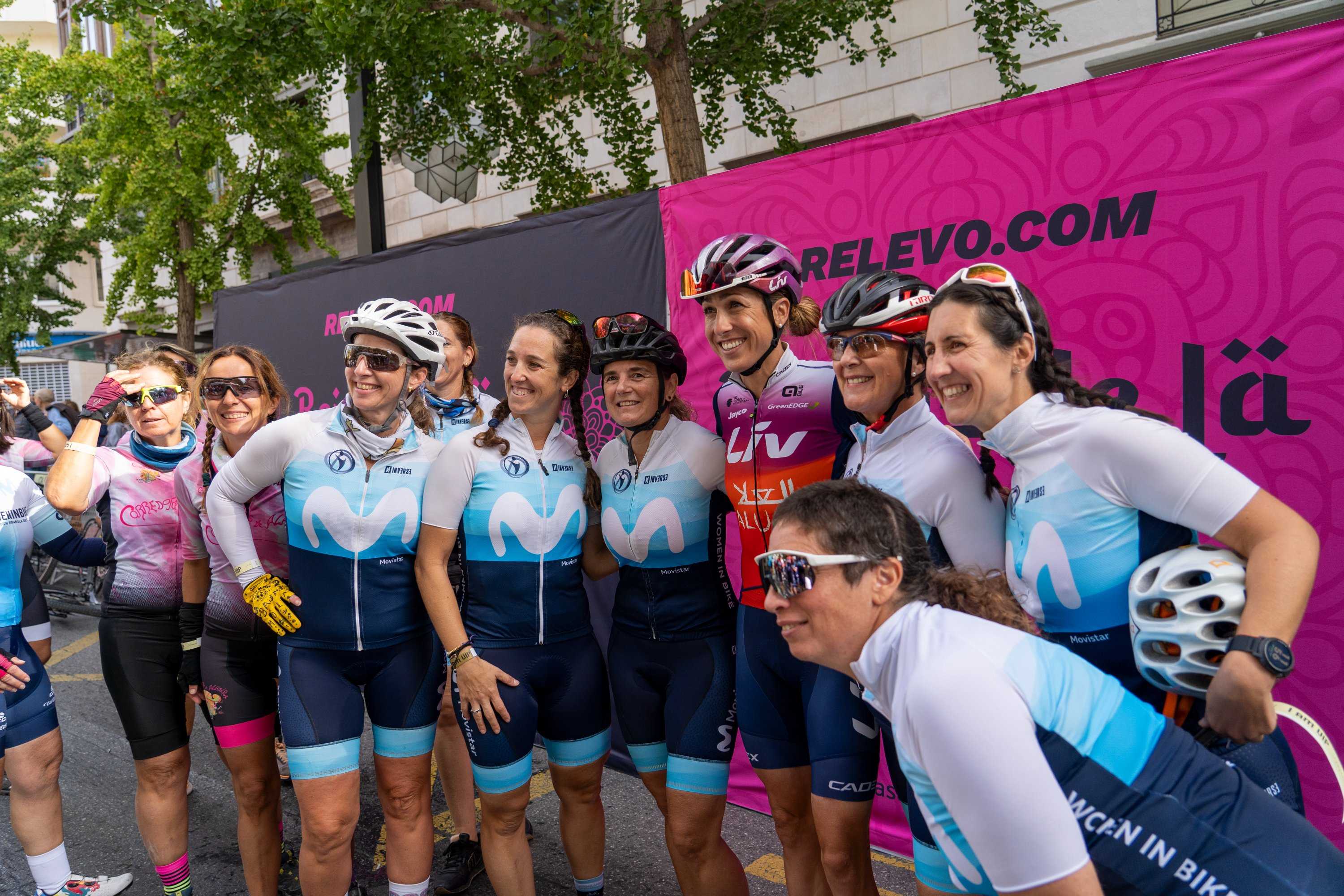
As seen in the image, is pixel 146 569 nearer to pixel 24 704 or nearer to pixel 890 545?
pixel 24 704

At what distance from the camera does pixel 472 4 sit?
8219 millimetres

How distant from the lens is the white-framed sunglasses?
7.50ft

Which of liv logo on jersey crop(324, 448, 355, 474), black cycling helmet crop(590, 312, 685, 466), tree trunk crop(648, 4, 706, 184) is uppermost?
tree trunk crop(648, 4, 706, 184)

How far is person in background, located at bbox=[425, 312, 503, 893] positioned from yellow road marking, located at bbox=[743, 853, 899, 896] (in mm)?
1259

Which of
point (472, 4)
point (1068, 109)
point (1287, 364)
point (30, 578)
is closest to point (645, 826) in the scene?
point (30, 578)

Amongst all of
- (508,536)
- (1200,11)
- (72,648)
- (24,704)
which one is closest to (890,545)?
(508,536)

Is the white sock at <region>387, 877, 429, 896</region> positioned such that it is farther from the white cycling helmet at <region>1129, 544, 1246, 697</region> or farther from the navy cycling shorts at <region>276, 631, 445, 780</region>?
the white cycling helmet at <region>1129, 544, 1246, 697</region>

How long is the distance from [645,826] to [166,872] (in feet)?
7.25

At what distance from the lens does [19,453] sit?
173 inches

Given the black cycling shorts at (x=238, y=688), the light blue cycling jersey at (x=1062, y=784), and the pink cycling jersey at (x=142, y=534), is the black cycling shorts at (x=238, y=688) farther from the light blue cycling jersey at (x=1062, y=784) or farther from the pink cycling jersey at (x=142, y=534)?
the light blue cycling jersey at (x=1062, y=784)

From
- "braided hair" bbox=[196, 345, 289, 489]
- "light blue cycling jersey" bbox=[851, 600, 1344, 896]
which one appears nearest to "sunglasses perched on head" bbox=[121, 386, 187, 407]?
"braided hair" bbox=[196, 345, 289, 489]

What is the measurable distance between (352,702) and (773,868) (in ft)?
7.08

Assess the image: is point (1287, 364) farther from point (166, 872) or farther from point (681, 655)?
point (166, 872)

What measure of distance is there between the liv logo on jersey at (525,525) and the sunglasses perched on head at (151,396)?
5.94ft
